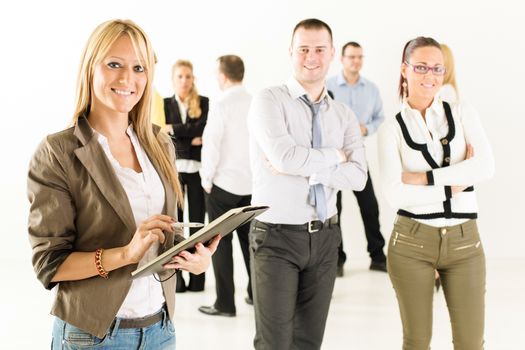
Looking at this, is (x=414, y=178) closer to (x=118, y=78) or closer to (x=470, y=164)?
(x=470, y=164)

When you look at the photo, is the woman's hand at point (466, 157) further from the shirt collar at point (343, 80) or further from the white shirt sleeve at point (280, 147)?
the shirt collar at point (343, 80)

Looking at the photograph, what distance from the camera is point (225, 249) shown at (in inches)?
198

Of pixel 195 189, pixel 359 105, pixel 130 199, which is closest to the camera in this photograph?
pixel 130 199

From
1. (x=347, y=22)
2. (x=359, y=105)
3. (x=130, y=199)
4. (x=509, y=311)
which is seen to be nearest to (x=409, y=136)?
(x=130, y=199)

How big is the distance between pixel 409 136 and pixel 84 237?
5.77 ft

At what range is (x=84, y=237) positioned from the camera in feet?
6.37

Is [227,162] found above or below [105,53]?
below

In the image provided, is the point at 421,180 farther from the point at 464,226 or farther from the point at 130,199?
the point at 130,199

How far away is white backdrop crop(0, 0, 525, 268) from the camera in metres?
7.12

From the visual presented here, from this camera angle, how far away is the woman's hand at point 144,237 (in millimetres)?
1840

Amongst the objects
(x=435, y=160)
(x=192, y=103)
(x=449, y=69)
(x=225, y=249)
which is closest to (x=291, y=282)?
(x=435, y=160)

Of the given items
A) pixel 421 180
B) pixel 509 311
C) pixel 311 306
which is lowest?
pixel 509 311

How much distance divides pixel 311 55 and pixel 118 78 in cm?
153

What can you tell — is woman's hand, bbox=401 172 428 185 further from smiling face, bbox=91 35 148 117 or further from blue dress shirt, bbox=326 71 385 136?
blue dress shirt, bbox=326 71 385 136
